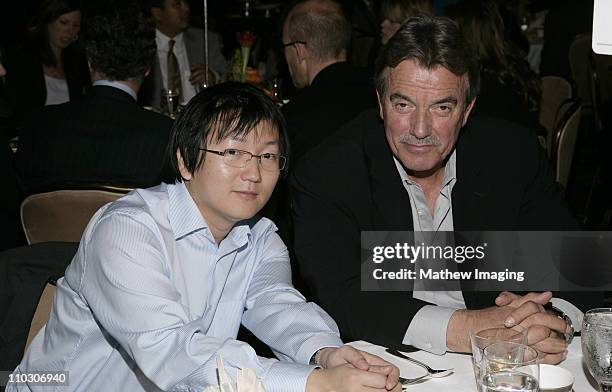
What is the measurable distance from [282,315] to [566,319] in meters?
0.67

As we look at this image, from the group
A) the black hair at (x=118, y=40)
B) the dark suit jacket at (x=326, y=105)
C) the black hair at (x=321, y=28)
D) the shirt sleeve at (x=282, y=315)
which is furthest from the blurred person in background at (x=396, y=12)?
the shirt sleeve at (x=282, y=315)

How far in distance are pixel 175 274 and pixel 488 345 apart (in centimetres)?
70

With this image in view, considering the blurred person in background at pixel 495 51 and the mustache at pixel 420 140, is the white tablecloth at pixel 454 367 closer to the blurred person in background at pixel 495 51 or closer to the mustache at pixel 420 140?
the mustache at pixel 420 140

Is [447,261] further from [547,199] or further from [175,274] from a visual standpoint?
[175,274]

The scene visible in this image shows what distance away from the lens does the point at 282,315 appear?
2059mm

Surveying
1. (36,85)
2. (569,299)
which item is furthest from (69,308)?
(36,85)

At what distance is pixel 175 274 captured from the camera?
6.46ft

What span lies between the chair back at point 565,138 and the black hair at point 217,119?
226 cm

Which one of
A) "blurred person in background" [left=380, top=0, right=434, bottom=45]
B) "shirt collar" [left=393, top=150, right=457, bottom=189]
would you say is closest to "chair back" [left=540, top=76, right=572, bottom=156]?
"blurred person in background" [left=380, top=0, right=434, bottom=45]

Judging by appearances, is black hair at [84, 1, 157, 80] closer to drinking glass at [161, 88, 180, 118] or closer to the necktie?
drinking glass at [161, 88, 180, 118]

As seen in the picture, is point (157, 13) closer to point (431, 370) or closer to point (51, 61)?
point (51, 61)

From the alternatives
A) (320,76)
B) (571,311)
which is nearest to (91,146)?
(320,76)

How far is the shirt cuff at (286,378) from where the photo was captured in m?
1.74

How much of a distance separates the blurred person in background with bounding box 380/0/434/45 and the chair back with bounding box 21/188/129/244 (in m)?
3.44
